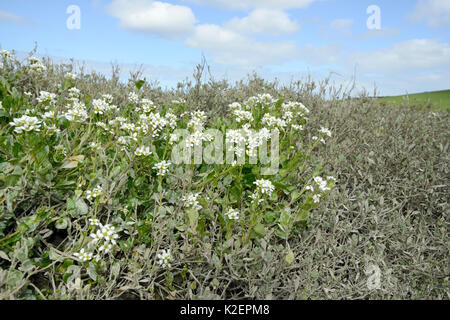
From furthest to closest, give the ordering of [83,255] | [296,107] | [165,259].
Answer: [296,107] < [165,259] < [83,255]

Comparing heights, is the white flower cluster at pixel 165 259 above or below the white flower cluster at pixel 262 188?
below

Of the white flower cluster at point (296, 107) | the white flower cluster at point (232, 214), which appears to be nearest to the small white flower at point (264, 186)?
the white flower cluster at point (232, 214)

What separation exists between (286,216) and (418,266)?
1150 mm

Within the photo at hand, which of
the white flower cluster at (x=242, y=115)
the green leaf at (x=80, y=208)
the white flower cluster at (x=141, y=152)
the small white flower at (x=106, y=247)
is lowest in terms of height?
the small white flower at (x=106, y=247)

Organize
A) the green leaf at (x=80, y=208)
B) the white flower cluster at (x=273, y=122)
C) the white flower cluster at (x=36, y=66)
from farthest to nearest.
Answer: the white flower cluster at (x=36, y=66) < the white flower cluster at (x=273, y=122) < the green leaf at (x=80, y=208)

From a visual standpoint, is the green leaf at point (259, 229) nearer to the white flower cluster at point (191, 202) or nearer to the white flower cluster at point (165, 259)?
the white flower cluster at point (191, 202)

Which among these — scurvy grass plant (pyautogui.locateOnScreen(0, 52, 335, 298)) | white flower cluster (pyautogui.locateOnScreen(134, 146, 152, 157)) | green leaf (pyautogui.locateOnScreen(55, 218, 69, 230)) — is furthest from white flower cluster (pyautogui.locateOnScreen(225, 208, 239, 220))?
green leaf (pyautogui.locateOnScreen(55, 218, 69, 230))

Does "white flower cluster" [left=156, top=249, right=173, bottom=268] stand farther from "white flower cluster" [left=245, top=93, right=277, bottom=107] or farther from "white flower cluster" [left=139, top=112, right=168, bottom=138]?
"white flower cluster" [left=245, top=93, right=277, bottom=107]

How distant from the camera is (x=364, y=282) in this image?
262cm

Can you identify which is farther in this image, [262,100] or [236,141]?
[262,100]

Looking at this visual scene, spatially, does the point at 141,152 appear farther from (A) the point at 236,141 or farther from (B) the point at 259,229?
(B) the point at 259,229

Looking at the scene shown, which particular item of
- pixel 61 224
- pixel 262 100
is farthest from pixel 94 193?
pixel 262 100
